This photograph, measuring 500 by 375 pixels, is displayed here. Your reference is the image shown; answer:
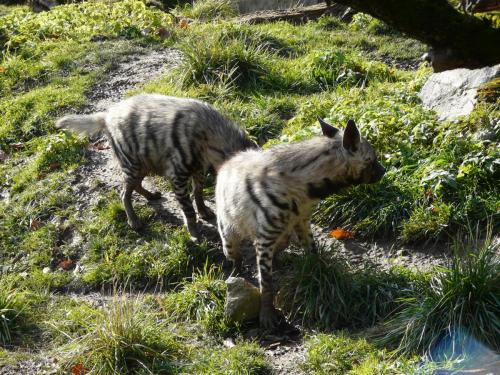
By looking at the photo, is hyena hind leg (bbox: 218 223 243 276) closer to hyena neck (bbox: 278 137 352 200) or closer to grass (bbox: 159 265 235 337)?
grass (bbox: 159 265 235 337)

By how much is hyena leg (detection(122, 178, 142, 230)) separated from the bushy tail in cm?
64

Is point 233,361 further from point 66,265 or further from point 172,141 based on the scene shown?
point 66,265

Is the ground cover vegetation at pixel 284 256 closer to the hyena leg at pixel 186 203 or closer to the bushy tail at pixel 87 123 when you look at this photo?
the hyena leg at pixel 186 203

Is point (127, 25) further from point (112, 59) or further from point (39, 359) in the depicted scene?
point (39, 359)

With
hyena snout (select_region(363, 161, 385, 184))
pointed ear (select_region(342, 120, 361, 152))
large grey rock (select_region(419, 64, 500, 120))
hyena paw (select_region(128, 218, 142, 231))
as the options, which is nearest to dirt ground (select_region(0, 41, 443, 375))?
hyena paw (select_region(128, 218, 142, 231))

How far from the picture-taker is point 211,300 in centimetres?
603

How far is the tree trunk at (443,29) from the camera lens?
4594mm

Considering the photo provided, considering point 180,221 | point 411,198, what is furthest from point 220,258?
point 411,198

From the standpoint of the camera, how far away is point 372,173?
19.6 feet

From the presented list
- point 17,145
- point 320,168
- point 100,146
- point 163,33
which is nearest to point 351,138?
point 320,168

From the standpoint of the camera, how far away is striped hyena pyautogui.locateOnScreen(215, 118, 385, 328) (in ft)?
19.0

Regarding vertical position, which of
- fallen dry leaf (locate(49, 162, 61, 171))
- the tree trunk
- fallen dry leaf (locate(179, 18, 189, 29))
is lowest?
fallen dry leaf (locate(49, 162, 61, 171))

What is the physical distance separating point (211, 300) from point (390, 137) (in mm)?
2443

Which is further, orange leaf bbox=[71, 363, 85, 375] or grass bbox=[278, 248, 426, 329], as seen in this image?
grass bbox=[278, 248, 426, 329]
